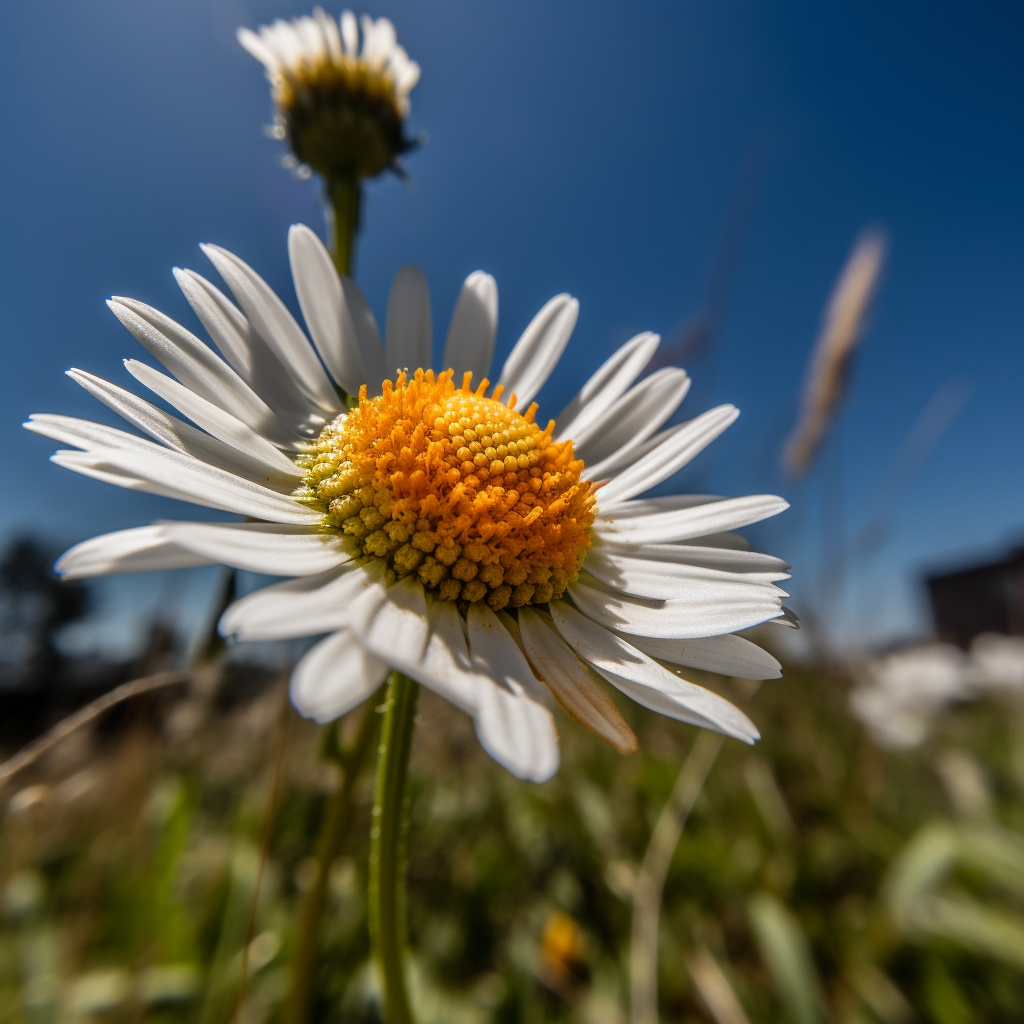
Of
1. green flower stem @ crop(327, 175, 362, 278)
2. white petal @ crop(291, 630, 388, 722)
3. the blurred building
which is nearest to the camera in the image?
white petal @ crop(291, 630, 388, 722)

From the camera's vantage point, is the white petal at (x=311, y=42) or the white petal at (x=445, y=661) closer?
the white petal at (x=445, y=661)

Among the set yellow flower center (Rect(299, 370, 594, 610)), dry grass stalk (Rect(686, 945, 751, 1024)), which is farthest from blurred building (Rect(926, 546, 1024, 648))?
yellow flower center (Rect(299, 370, 594, 610))

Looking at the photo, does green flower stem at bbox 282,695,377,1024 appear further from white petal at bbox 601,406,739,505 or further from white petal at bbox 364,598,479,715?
white petal at bbox 601,406,739,505

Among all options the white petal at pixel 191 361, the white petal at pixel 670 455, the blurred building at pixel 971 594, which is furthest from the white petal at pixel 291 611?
the blurred building at pixel 971 594

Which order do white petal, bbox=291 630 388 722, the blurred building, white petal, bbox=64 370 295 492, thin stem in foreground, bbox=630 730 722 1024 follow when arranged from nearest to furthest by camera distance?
white petal, bbox=291 630 388 722 → white petal, bbox=64 370 295 492 → thin stem in foreground, bbox=630 730 722 1024 → the blurred building

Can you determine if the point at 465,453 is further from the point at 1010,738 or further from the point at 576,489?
the point at 1010,738

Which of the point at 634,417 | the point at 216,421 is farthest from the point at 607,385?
the point at 216,421

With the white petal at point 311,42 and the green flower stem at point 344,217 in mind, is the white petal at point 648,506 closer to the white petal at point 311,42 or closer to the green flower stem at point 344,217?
the green flower stem at point 344,217

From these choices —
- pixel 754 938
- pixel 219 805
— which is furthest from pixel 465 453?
pixel 219 805
